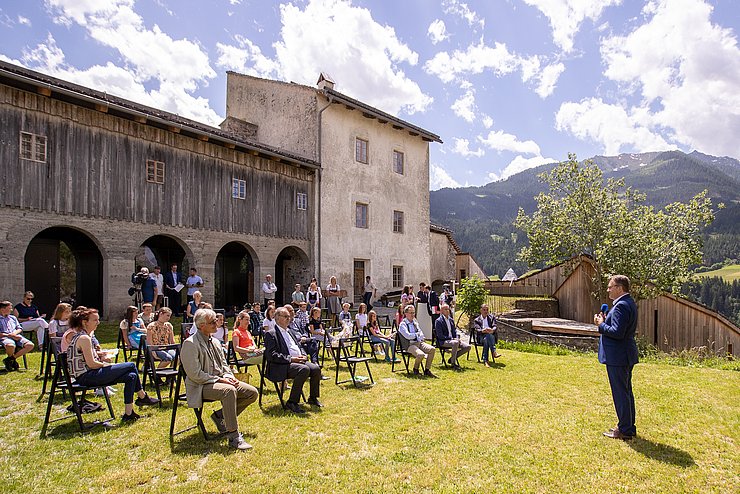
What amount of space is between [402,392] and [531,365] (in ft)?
14.0

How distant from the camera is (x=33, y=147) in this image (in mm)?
12398

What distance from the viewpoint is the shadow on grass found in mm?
4622

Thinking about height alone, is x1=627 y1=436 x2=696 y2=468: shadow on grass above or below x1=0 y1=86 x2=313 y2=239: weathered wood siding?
below

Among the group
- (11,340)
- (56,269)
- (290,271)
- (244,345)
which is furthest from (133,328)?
(290,271)

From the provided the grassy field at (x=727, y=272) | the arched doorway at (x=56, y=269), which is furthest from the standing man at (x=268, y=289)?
the grassy field at (x=727, y=272)

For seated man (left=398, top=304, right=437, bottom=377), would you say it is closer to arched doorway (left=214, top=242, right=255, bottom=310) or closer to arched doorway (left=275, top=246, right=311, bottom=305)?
arched doorway (left=275, top=246, right=311, bottom=305)

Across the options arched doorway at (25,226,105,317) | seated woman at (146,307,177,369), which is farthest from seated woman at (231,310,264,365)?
arched doorway at (25,226,105,317)

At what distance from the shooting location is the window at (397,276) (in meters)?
25.0

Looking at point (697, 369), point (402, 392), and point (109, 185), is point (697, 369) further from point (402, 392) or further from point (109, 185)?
point (109, 185)

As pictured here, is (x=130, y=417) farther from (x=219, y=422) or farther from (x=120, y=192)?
(x=120, y=192)

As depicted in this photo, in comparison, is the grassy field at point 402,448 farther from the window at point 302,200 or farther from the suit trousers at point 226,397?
the window at point 302,200

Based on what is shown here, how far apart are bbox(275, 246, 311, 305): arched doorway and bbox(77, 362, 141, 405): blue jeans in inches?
585

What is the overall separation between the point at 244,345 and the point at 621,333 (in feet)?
18.1

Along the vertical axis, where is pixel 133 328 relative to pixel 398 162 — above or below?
below
